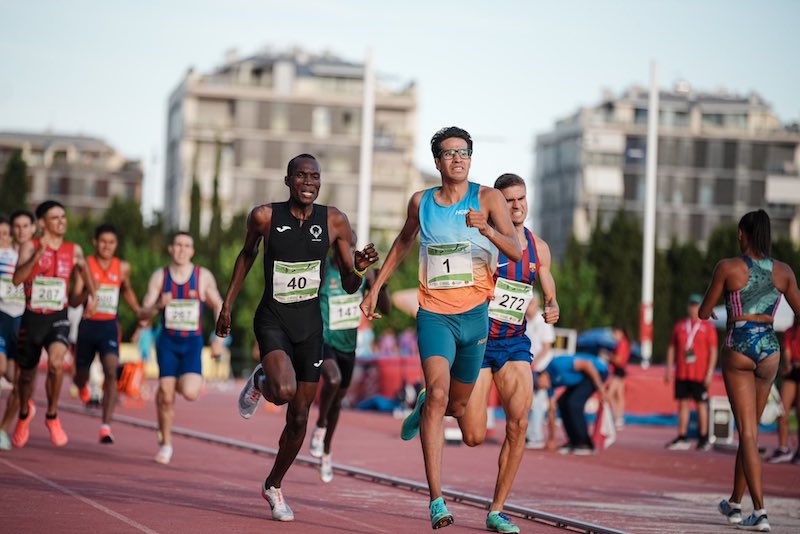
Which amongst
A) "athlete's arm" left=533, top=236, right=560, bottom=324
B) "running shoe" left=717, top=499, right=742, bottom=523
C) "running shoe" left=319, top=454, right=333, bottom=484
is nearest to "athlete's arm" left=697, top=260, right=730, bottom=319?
"athlete's arm" left=533, top=236, right=560, bottom=324

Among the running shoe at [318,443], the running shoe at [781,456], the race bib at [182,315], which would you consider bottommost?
the running shoe at [781,456]

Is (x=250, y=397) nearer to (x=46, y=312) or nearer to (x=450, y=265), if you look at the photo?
(x=450, y=265)

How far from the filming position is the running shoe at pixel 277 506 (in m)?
10.4

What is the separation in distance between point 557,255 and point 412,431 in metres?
123

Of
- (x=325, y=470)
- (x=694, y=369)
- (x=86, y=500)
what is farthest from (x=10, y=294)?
(x=694, y=369)

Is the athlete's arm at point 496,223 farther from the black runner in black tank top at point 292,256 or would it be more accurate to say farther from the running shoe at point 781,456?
the running shoe at point 781,456

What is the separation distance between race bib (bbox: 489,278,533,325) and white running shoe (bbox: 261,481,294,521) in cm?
192

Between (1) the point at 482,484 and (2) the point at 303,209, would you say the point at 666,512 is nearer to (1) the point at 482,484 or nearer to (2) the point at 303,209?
(1) the point at 482,484

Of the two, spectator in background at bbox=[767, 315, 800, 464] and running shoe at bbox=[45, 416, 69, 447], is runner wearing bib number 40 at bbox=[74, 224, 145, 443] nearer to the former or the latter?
running shoe at bbox=[45, 416, 69, 447]

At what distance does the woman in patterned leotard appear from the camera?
11.6 m

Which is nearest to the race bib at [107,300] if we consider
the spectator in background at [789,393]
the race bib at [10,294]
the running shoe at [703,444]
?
the race bib at [10,294]

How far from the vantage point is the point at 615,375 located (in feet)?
99.9

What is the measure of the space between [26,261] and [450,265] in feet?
21.8

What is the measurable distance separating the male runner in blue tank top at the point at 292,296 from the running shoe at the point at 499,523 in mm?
1430
